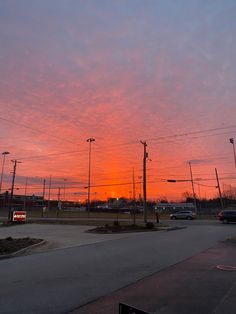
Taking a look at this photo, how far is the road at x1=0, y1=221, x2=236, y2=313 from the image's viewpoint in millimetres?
7109

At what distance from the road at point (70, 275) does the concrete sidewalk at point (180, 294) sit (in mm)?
438

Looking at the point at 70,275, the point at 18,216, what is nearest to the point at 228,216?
the point at 18,216

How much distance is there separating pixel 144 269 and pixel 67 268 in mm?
2500

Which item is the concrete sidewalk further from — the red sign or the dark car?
the red sign

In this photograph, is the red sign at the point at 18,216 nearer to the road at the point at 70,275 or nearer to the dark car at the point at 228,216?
the dark car at the point at 228,216

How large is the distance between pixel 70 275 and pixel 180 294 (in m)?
3.58

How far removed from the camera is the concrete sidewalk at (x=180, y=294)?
6.54 meters

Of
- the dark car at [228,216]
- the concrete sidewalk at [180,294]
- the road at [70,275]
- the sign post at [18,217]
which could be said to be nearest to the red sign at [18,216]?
the sign post at [18,217]

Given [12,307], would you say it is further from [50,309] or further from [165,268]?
[165,268]

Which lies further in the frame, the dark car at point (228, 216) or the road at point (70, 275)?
the dark car at point (228, 216)

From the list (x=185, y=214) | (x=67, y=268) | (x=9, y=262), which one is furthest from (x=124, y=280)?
(x=185, y=214)

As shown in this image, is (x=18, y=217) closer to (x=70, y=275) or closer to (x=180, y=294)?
(x=70, y=275)

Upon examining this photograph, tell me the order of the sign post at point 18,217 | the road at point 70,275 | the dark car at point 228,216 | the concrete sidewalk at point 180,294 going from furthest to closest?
the sign post at point 18,217
the dark car at point 228,216
the road at point 70,275
the concrete sidewalk at point 180,294

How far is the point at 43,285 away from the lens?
28.1ft
